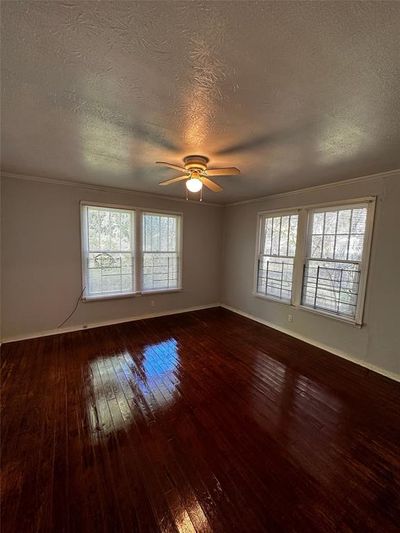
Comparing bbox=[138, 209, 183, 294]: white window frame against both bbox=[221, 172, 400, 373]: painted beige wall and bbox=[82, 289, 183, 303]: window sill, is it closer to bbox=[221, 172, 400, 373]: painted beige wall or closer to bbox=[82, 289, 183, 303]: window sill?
bbox=[82, 289, 183, 303]: window sill

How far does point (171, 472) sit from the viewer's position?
62.3 inches

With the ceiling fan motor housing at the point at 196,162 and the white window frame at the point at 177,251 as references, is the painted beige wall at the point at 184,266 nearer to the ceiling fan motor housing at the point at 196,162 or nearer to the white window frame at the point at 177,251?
the white window frame at the point at 177,251

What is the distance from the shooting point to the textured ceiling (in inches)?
37.3

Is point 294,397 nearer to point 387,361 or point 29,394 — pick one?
point 387,361

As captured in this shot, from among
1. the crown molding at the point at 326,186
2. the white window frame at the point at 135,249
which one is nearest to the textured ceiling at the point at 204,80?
the crown molding at the point at 326,186

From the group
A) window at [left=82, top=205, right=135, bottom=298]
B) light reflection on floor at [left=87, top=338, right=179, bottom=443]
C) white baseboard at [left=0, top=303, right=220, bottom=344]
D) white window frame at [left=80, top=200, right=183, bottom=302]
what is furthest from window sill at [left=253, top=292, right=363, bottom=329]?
window at [left=82, top=205, right=135, bottom=298]

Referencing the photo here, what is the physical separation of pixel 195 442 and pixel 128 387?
1.01m

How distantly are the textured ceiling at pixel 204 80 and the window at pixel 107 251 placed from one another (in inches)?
63.0

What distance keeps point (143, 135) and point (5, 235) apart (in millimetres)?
2788

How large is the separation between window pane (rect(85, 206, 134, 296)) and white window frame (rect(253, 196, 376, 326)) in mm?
2590

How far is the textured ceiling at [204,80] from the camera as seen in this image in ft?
3.11

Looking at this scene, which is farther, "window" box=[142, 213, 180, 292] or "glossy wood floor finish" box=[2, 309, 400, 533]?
"window" box=[142, 213, 180, 292]

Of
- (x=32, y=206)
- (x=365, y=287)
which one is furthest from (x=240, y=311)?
(x=32, y=206)

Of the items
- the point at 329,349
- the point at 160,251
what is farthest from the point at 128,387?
the point at 329,349
